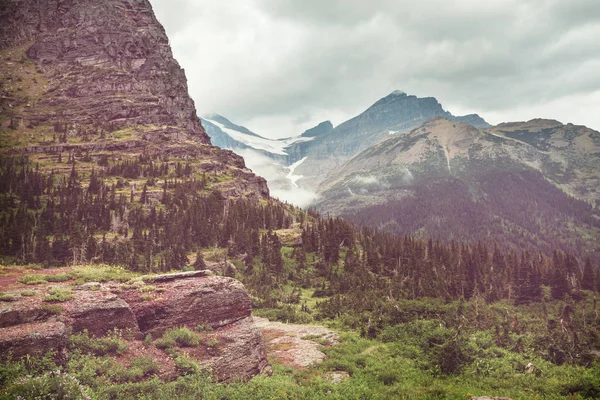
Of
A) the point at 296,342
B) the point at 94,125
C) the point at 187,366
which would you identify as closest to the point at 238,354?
the point at 187,366

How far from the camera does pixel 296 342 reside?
40812mm

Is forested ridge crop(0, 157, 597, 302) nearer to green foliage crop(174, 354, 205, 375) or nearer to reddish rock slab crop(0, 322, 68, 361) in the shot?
green foliage crop(174, 354, 205, 375)

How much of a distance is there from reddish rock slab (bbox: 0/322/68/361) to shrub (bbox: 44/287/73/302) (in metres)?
2.68

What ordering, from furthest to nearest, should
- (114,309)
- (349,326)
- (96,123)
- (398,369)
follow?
(96,123) → (349,326) → (398,369) → (114,309)

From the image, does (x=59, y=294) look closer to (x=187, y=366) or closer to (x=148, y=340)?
(x=148, y=340)

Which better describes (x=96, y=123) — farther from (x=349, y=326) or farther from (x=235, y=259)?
(x=349, y=326)

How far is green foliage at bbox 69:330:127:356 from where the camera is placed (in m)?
20.8

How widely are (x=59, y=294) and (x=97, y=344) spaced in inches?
193

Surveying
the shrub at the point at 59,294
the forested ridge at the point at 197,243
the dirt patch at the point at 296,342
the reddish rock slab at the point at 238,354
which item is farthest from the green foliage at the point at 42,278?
the forested ridge at the point at 197,243

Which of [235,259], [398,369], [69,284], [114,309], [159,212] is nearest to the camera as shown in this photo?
[114,309]

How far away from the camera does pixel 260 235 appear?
364ft

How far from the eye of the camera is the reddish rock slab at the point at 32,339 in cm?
1791

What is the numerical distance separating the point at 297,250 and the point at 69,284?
249 ft

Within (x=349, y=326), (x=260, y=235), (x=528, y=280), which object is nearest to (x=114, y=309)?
(x=349, y=326)
